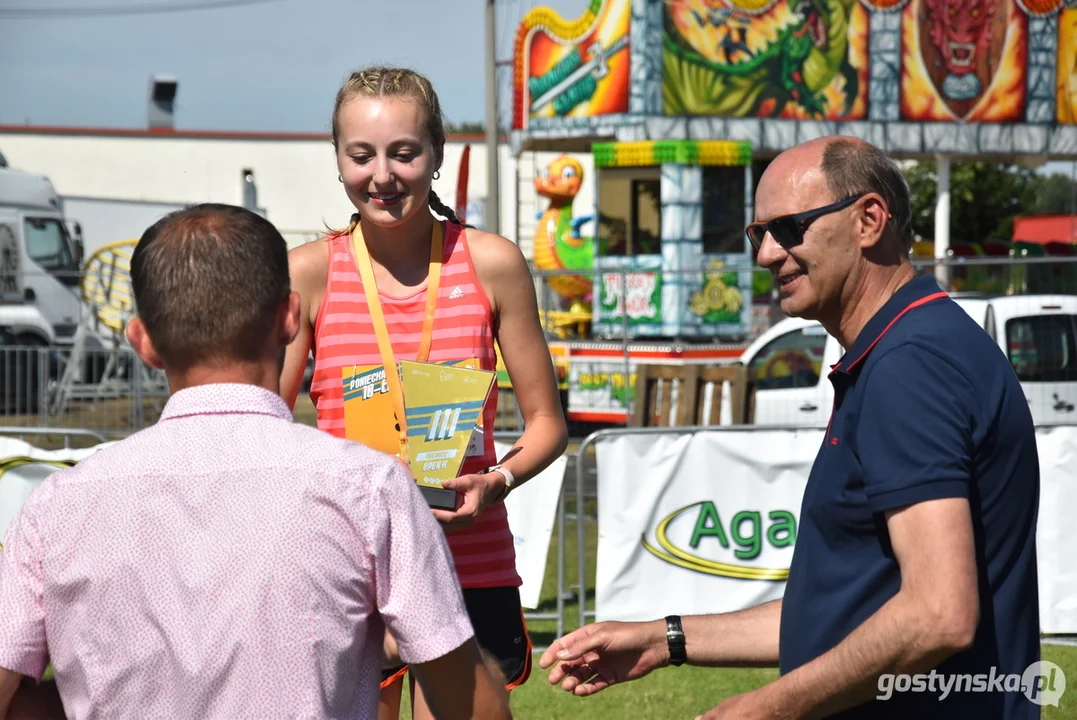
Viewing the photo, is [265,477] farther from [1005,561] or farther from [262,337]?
[1005,561]

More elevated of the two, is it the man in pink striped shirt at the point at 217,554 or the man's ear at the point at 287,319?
the man's ear at the point at 287,319

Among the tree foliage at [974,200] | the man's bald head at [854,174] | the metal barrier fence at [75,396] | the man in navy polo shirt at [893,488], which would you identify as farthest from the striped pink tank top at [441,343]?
the tree foliage at [974,200]

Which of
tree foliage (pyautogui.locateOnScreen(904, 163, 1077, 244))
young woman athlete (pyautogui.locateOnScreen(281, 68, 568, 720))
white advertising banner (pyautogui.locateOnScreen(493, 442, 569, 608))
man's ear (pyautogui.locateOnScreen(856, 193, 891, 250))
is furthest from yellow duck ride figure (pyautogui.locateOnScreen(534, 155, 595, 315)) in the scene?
man's ear (pyautogui.locateOnScreen(856, 193, 891, 250))

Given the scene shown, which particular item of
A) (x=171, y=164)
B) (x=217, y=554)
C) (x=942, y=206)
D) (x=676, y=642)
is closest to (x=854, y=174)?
(x=676, y=642)

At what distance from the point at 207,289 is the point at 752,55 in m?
18.6

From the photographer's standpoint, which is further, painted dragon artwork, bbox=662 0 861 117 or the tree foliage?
the tree foliage

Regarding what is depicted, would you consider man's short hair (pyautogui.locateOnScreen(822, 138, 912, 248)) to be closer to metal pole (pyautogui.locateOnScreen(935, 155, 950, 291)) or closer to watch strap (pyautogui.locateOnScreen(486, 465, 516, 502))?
watch strap (pyautogui.locateOnScreen(486, 465, 516, 502))

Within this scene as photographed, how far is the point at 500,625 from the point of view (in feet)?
9.90

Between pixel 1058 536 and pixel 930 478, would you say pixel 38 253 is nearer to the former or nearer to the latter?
pixel 1058 536

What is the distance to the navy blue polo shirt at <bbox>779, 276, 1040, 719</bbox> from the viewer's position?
219 centimetres

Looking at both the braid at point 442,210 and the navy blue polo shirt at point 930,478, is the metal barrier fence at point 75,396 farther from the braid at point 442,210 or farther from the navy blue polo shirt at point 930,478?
the navy blue polo shirt at point 930,478

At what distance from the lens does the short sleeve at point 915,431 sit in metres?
2.15

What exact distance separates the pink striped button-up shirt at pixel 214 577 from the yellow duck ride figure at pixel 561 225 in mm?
20498
